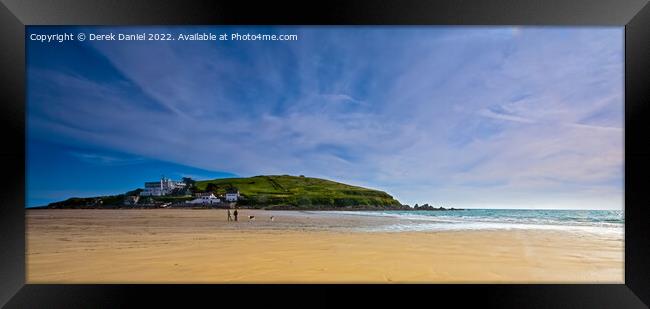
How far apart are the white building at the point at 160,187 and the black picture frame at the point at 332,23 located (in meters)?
14.7

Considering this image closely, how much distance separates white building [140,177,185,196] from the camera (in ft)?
55.8

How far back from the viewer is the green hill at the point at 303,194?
86.4ft

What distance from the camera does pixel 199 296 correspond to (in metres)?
3.12

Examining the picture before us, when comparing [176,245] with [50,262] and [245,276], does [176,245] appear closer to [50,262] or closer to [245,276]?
[50,262]

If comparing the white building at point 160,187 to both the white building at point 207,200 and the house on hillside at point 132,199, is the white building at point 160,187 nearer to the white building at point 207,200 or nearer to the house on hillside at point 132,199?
the house on hillside at point 132,199

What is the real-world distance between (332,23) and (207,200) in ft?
72.7

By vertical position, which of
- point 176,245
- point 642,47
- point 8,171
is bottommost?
point 176,245

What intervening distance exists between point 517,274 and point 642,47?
271 centimetres

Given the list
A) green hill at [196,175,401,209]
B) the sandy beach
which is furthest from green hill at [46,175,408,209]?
the sandy beach

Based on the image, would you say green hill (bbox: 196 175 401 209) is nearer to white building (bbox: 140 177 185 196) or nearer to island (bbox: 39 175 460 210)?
island (bbox: 39 175 460 210)

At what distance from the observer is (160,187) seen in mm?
17391

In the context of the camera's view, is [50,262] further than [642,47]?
Yes

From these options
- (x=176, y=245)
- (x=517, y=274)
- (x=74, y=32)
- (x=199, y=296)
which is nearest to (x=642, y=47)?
(x=517, y=274)

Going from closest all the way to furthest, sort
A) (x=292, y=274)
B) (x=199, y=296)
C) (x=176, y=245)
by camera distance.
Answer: (x=199, y=296) → (x=292, y=274) → (x=176, y=245)
